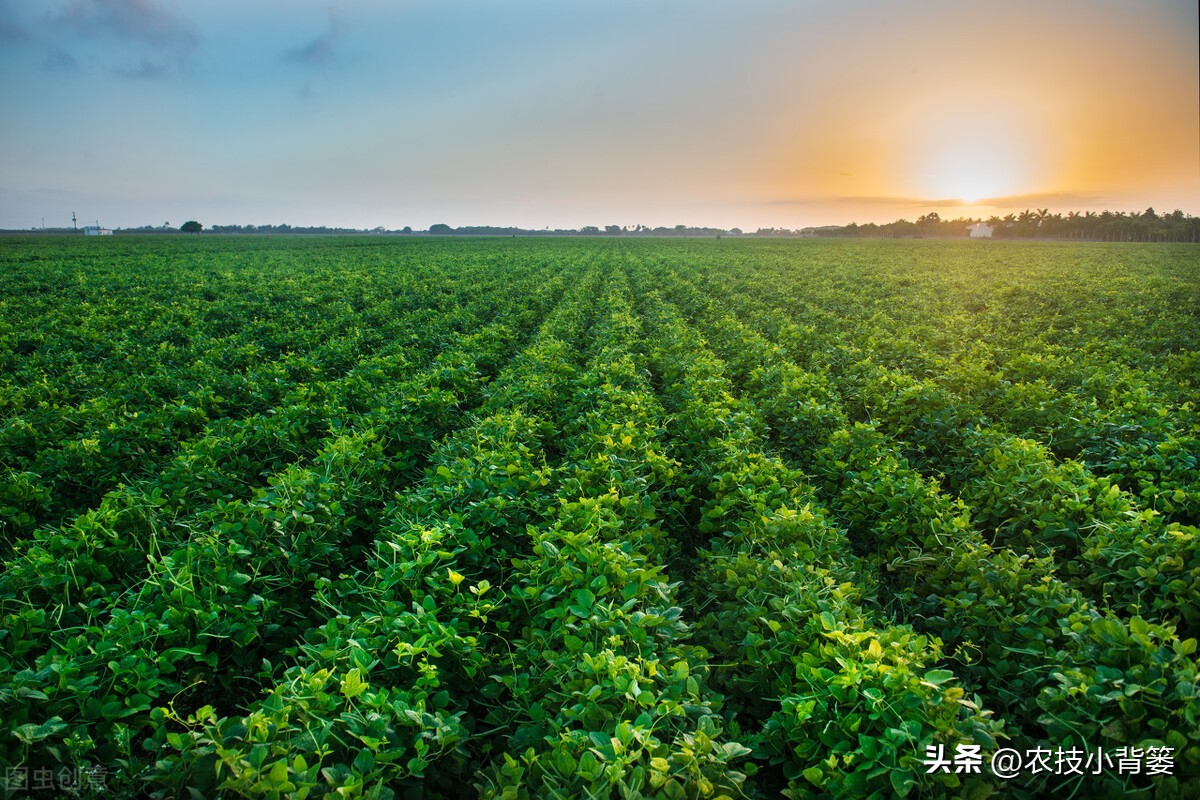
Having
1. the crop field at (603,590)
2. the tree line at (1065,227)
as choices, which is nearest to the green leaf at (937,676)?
the crop field at (603,590)

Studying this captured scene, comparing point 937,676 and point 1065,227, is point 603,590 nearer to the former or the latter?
point 937,676

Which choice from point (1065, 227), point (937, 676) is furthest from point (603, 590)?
point (1065, 227)

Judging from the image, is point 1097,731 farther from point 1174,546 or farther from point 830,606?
point 1174,546

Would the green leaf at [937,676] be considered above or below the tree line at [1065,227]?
below

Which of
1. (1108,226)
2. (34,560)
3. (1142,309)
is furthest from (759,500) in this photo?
(1108,226)

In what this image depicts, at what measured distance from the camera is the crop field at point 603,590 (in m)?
2.58

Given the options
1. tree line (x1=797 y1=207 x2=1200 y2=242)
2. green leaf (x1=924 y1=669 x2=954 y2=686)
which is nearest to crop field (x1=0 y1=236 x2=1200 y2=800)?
green leaf (x1=924 y1=669 x2=954 y2=686)

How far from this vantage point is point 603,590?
346 centimetres

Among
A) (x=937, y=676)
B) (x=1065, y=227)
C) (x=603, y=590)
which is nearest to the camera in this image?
(x=937, y=676)

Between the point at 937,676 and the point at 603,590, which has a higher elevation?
the point at 603,590

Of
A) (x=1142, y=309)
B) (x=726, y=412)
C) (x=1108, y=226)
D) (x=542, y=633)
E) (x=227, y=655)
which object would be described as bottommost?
(x=227, y=655)

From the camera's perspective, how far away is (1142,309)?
16.6 metres

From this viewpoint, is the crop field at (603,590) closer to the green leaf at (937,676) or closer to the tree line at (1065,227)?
the green leaf at (937,676)

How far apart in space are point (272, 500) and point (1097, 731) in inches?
216
